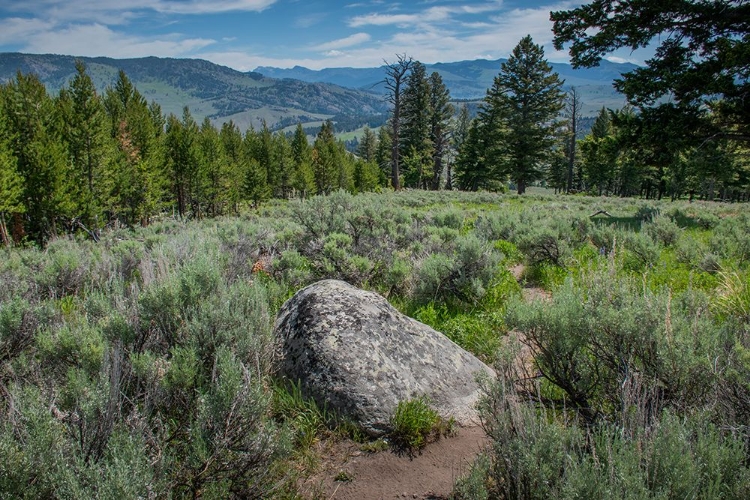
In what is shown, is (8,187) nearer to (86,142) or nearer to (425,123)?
(86,142)

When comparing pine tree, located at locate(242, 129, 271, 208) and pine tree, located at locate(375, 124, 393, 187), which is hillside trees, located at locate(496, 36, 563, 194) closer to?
pine tree, located at locate(375, 124, 393, 187)

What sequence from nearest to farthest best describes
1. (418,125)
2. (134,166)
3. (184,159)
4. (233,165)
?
(134,166) → (184,159) → (418,125) → (233,165)

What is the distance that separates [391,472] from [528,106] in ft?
122

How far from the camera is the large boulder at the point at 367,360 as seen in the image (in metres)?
3.03

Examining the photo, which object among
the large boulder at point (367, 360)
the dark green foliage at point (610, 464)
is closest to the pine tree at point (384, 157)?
the large boulder at point (367, 360)

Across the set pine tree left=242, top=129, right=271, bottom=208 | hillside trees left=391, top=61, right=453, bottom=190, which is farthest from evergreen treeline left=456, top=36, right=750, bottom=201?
pine tree left=242, top=129, right=271, bottom=208

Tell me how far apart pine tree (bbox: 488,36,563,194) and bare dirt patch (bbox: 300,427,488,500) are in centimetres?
3576

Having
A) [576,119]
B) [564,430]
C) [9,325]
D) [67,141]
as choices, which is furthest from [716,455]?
[576,119]

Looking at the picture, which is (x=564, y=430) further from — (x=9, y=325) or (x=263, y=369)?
(x=9, y=325)

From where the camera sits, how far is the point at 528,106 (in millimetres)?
34094

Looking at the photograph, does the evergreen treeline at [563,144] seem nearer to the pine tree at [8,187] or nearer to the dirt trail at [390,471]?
the dirt trail at [390,471]

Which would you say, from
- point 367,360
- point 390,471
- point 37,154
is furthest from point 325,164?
point 390,471

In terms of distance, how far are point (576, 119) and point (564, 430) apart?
2048 inches

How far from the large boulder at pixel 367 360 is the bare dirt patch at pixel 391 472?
0.75 feet
